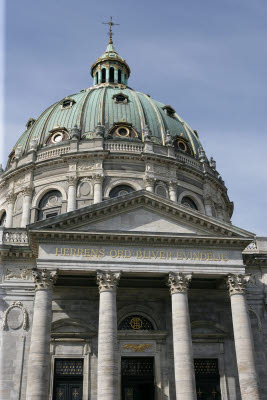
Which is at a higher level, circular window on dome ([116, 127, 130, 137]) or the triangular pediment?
circular window on dome ([116, 127, 130, 137])

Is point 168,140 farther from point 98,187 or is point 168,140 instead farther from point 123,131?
point 98,187

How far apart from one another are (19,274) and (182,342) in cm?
972

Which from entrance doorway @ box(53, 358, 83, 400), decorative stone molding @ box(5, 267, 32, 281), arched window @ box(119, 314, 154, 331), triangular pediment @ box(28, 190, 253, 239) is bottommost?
entrance doorway @ box(53, 358, 83, 400)

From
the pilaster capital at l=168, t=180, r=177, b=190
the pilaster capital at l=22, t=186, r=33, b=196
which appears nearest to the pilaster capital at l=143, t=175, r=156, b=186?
the pilaster capital at l=168, t=180, r=177, b=190

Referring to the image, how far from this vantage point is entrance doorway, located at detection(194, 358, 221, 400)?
995 inches

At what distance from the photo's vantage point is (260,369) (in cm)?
2567

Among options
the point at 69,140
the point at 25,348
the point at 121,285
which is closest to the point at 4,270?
the point at 25,348

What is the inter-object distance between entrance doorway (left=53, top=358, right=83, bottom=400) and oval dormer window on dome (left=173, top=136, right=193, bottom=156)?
21.1m

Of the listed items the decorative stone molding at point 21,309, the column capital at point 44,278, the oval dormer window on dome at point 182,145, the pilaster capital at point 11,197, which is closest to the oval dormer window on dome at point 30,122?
the pilaster capital at point 11,197

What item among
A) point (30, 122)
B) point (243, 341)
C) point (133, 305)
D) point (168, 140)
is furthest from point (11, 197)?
point (243, 341)

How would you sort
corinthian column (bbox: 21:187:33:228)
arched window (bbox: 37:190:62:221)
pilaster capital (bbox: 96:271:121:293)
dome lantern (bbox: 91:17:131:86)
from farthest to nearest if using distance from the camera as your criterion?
1. dome lantern (bbox: 91:17:131:86)
2. arched window (bbox: 37:190:62:221)
3. corinthian column (bbox: 21:187:33:228)
4. pilaster capital (bbox: 96:271:121:293)

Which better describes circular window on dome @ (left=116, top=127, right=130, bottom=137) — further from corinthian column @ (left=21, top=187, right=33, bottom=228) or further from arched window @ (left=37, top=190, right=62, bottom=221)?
corinthian column @ (left=21, top=187, right=33, bottom=228)

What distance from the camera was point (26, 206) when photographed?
118 feet

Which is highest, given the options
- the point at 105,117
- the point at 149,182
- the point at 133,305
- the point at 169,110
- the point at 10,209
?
the point at 169,110
